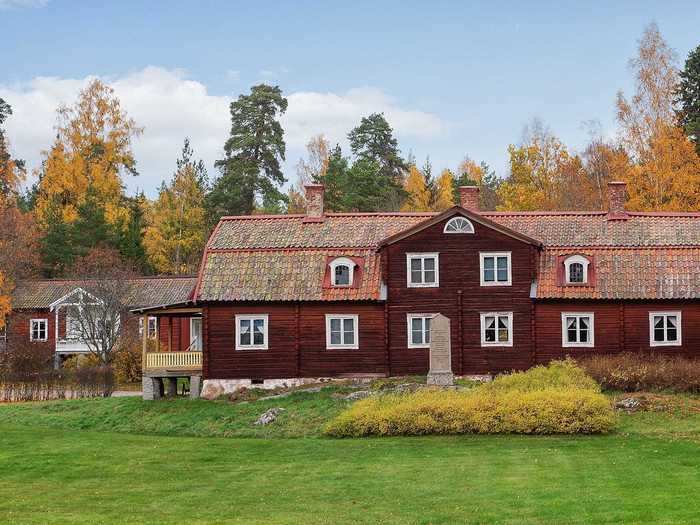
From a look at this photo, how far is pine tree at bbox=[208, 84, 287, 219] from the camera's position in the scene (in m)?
73.6

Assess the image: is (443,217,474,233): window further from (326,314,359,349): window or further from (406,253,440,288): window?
(326,314,359,349): window

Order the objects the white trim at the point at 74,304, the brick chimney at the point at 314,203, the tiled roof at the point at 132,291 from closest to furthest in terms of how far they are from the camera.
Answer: the brick chimney at the point at 314,203 < the white trim at the point at 74,304 < the tiled roof at the point at 132,291

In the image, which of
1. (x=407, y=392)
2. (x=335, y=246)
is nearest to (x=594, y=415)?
(x=407, y=392)

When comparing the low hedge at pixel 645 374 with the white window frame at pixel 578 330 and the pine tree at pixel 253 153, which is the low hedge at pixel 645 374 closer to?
the white window frame at pixel 578 330

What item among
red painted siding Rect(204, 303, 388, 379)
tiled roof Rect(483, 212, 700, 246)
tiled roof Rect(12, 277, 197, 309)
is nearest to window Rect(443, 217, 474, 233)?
tiled roof Rect(483, 212, 700, 246)

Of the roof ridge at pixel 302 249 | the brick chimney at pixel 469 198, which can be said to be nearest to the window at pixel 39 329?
the roof ridge at pixel 302 249

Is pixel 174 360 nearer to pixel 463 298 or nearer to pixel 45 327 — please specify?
pixel 463 298

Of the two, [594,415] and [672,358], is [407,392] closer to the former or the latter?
[594,415]

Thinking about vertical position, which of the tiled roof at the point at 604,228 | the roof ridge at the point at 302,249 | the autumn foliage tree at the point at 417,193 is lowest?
the roof ridge at the point at 302,249

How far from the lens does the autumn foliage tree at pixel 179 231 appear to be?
71938mm

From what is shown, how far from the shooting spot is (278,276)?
39.0 metres

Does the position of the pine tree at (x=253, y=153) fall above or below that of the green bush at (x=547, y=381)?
above

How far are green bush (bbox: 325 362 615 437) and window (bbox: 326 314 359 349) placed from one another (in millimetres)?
9291

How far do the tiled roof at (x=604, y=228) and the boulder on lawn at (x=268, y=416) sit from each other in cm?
1353
